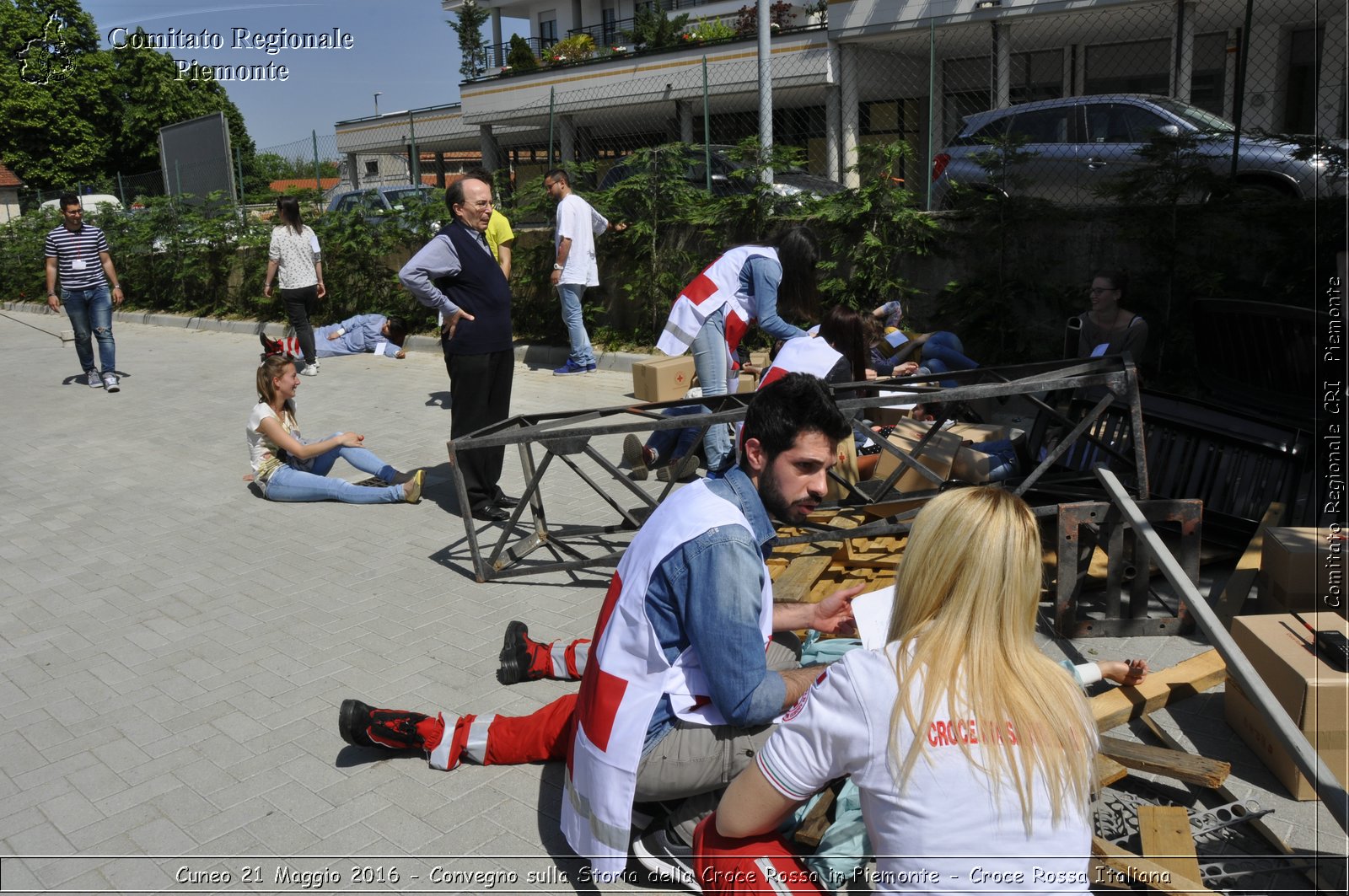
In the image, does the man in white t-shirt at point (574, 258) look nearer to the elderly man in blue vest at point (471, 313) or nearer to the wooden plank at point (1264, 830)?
the elderly man in blue vest at point (471, 313)

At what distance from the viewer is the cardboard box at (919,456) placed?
5586mm

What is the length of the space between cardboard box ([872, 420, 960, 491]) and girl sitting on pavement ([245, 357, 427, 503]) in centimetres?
314

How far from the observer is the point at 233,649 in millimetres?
4875

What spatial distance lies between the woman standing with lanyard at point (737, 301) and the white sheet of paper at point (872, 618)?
318cm

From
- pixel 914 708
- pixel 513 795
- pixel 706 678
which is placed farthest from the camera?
pixel 513 795

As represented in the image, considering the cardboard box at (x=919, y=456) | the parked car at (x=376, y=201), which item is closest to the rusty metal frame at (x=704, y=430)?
the cardboard box at (x=919, y=456)

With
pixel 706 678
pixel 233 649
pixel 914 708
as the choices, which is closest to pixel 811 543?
pixel 706 678

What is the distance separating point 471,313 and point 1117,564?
4.06 meters

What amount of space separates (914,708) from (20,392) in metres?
12.8

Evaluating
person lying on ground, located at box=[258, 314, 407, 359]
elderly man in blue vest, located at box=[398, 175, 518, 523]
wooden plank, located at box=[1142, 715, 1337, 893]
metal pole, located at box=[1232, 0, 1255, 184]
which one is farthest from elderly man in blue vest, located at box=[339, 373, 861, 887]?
person lying on ground, located at box=[258, 314, 407, 359]

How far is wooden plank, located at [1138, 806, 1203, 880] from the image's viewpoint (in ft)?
9.21

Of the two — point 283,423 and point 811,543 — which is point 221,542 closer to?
point 283,423

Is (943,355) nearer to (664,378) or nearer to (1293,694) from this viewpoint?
(664,378)

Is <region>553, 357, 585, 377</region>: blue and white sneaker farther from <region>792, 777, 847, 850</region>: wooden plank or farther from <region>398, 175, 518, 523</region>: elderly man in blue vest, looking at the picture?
<region>792, 777, 847, 850</region>: wooden plank
